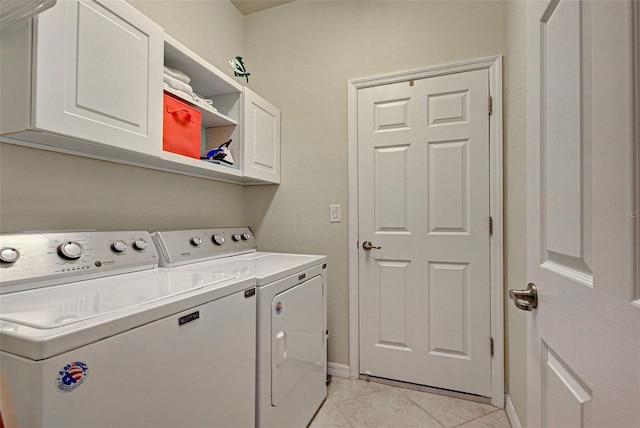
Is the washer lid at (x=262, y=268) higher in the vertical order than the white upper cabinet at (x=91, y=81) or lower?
lower

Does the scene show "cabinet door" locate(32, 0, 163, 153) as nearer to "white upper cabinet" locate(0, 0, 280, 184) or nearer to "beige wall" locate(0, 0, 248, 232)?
"white upper cabinet" locate(0, 0, 280, 184)

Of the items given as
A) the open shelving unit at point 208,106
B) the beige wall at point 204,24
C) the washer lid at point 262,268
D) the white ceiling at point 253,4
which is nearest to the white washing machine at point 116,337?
the washer lid at point 262,268

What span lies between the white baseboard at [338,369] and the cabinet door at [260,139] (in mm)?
1447

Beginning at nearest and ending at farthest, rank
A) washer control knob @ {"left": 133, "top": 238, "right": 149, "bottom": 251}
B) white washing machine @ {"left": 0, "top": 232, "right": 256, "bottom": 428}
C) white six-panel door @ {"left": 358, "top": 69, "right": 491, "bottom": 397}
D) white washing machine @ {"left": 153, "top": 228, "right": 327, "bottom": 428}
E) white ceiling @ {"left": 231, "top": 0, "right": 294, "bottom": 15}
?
white washing machine @ {"left": 0, "top": 232, "right": 256, "bottom": 428}, white washing machine @ {"left": 153, "top": 228, "right": 327, "bottom": 428}, washer control knob @ {"left": 133, "top": 238, "right": 149, "bottom": 251}, white six-panel door @ {"left": 358, "top": 69, "right": 491, "bottom": 397}, white ceiling @ {"left": 231, "top": 0, "right": 294, "bottom": 15}

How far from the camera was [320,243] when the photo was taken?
7.63 ft

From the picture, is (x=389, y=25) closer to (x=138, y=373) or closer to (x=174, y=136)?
(x=174, y=136)

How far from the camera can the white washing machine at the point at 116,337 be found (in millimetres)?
630

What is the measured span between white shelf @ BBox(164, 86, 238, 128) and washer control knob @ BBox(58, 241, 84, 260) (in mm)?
795

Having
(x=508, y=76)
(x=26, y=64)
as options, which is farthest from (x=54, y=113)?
(x=508, y=76)

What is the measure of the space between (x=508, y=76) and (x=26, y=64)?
2.27 metres

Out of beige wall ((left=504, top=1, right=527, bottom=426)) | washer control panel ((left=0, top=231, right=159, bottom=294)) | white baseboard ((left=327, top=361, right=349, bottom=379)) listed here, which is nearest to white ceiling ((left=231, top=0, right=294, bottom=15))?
beige wall ((left=504, top=1, right=527, bottom=426))

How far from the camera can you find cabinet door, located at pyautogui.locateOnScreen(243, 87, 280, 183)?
2027 millimetres

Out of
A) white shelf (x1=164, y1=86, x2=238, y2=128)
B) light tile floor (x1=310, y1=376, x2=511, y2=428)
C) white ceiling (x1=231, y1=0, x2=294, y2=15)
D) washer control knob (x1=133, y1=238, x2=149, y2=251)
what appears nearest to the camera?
washer control knob (x1=133, y1=238, x2=149, y2=251)

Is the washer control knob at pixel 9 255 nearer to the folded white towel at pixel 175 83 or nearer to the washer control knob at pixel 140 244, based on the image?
the washer control knob at pixel 140 244
